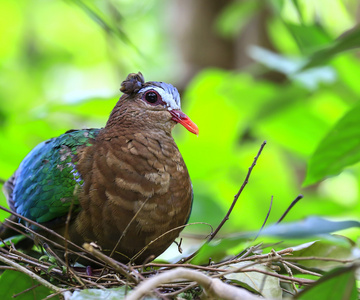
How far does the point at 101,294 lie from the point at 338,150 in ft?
2.93

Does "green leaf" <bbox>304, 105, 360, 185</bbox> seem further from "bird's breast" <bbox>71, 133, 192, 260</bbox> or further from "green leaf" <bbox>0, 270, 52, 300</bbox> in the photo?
"green leaf" <bbox>0, 270, 52, 300</bbox>

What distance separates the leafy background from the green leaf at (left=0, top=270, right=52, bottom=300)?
39.6 inches

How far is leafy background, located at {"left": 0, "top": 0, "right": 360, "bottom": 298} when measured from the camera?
6.72ft

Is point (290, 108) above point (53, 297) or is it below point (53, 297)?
above

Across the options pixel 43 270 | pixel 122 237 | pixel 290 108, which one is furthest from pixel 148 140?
pixel 290 108

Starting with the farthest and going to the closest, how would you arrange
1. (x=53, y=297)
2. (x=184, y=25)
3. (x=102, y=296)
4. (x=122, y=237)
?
(x=184, y=25) < (x=122, y=237) < (x=53, y=297) < (x=102, y=296)

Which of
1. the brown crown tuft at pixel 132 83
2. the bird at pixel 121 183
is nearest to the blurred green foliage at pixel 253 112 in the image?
the brown crown tuft at pixel 132 83

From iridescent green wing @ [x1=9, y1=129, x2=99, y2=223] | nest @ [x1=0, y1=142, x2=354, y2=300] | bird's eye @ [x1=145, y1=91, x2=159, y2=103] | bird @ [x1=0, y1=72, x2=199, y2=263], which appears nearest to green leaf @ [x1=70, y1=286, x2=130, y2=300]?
nest @ [x1=0, y1=142, x2=354, y2=300]

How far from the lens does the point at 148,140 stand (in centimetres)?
208

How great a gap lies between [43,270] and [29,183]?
537 millimetres

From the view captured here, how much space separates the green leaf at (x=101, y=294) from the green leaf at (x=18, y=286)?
32cm

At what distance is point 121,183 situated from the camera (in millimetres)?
1906

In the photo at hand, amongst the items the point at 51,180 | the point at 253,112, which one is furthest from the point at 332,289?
the point at 253,112

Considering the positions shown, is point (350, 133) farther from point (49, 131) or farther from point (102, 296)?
point (49, 131)
